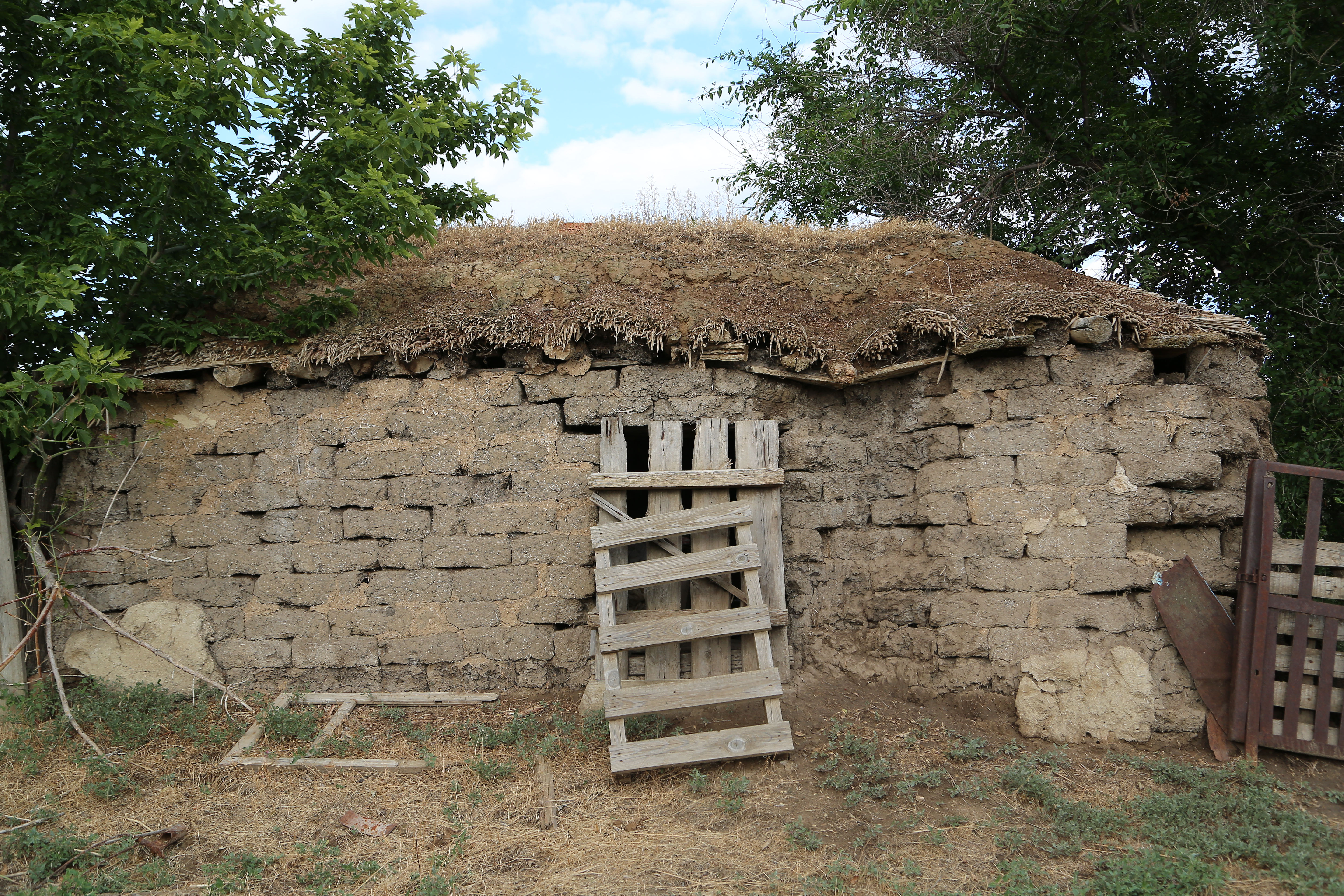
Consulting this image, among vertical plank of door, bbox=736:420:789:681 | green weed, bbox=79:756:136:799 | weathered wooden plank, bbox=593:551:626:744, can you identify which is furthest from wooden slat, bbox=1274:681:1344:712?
green weed, bbox=79:756:136:799

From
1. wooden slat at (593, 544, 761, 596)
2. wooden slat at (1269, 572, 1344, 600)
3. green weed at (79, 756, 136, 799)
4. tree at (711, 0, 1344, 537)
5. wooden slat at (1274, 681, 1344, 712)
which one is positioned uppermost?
Answer: tree at (711, 0, 1344, 537)

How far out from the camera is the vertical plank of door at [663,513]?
5.04 m

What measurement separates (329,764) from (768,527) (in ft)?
10.0

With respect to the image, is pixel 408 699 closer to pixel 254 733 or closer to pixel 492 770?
pixel 254 733

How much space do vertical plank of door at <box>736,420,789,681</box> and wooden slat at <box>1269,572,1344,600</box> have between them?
2845mm

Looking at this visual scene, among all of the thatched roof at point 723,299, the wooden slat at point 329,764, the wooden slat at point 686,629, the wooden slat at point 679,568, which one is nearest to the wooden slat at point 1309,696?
the thatched roof at point 723,299

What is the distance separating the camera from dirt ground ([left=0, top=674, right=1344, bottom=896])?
350 cm

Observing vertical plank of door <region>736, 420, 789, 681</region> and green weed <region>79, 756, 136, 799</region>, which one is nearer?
green weed <region>79, 756, 136, 799</region>

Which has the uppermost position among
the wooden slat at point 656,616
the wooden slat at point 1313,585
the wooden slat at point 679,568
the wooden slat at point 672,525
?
the wooden slat at point 672,525

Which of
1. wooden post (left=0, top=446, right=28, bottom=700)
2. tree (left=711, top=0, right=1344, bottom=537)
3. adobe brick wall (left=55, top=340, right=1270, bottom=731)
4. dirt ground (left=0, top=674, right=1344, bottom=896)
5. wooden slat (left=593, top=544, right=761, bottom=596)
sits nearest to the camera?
dirt ground (left=0, top=674, right=1344, bottom=896)

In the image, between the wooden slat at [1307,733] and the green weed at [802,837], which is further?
the wooden slat at [1307,733]

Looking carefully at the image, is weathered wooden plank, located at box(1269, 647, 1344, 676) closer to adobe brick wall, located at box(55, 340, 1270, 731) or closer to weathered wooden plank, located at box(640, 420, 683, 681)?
adobe brick wall, located at box(55, 340, 1270, 731)

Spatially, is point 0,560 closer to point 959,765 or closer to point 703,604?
point 703,604

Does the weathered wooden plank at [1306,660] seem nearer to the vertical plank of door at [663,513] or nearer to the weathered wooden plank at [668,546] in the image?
the weathered wooden plank at [668,546]
